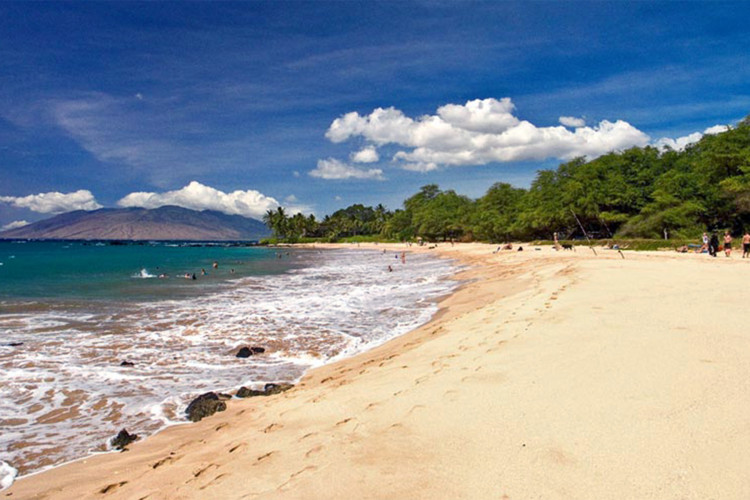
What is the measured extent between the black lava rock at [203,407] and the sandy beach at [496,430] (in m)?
0.22

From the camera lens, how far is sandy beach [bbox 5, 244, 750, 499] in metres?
3.03

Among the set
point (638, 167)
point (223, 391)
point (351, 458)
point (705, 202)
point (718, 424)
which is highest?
point (638, 167)

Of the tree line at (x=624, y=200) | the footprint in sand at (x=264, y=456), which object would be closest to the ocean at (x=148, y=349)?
the footprint in sand at (x=264, y=456)

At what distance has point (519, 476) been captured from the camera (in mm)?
3053

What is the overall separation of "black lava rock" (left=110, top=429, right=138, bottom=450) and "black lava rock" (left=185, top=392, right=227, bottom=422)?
33.8 inches

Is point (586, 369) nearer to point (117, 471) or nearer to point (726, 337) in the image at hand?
point (726, 337)

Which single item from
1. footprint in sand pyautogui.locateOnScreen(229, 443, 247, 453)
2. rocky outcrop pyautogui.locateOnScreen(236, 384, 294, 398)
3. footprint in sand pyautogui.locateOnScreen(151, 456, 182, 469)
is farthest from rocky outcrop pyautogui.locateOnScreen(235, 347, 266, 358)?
footprint in sand pyautogui.locateOnScreen(229, 443, 247, 453)

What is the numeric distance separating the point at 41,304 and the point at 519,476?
82.2 ft

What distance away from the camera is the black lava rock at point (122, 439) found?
588 centimetres

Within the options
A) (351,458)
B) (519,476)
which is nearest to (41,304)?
(351,458)

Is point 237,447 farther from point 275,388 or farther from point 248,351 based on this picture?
point 248,351

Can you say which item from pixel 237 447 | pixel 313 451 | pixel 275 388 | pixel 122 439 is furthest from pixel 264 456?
pixel 275 388

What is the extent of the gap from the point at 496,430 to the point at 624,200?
6193cm

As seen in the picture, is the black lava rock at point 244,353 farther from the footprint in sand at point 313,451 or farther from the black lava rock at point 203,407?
the footprint in sand at point 313,451
